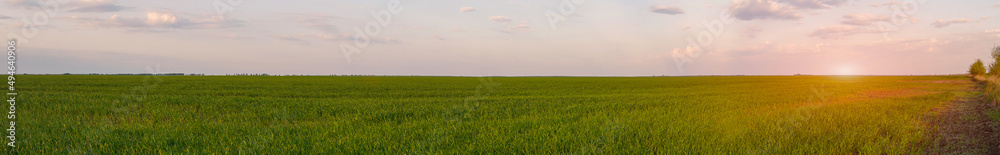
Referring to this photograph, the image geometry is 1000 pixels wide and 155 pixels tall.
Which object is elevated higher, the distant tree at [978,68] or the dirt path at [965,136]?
the distant tree at [978,68]

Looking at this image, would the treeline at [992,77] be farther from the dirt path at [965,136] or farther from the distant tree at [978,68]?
the dirt path at [965,136]

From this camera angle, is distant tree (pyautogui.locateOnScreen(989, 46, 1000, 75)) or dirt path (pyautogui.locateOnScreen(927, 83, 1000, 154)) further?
distant tree (pyautogui.locateOnScreen(989, 46, 1000, 75))

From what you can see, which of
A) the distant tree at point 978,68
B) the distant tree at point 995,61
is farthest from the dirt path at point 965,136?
the distant tree at point 978,68

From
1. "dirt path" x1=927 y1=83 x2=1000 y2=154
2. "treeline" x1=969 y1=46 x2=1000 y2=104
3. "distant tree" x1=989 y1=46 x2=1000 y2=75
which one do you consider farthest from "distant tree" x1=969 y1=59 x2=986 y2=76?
"dirt path" x1=927 y1=83 x2=1000 y2=154

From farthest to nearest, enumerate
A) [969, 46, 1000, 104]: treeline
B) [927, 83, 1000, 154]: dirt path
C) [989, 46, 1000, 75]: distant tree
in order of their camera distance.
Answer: [989, 46, 1000, 75]: distant tree → [969, 46, 1000, 104]: treeline → [927, 83, 1000, 154]: dirt path

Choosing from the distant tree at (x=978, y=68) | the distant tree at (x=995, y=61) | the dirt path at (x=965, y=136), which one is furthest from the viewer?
the distant tree at (x=978, y=68)

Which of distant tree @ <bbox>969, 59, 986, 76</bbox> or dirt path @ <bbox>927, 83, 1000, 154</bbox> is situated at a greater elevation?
distant tree @ <bbox>969, 59, 986, 76</bbox>

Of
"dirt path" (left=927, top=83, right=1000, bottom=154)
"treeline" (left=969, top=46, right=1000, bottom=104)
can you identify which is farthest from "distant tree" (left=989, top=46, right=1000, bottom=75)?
"dirt path" (left=927, top=83, right=1000, bottom=154)

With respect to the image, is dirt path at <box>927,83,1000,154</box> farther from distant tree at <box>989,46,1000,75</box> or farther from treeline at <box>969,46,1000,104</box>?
distant tree at <box>989,46,1000,75</box>

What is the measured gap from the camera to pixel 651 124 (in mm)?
9664

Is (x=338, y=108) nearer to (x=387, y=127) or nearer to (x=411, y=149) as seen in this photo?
(x=387, y=127)

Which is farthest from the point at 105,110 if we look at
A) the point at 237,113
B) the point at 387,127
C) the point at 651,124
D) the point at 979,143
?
the point at 979,143

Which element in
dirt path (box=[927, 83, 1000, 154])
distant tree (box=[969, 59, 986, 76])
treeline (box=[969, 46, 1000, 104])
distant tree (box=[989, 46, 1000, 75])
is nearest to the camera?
dirt path (box=[927, 83, 1000, 154])

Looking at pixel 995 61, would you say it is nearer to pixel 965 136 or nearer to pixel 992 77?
pixel 992 77
